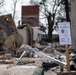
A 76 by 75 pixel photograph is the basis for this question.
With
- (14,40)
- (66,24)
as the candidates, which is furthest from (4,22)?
(66,24)

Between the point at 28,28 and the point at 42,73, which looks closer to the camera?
the point at 42,73

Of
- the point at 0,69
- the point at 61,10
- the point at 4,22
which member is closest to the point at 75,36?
the point at 4,22

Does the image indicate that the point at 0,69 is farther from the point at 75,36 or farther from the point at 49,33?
the point at 49,33

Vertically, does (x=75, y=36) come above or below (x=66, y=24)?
below

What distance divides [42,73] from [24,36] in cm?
1214

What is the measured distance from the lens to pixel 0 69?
34.5 ft

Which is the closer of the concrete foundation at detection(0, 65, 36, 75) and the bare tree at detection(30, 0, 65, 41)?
the concrete foundation at detection(0, 65, 36, 75)

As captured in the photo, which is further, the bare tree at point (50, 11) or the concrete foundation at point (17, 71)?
the bare tree at point (50, 11)

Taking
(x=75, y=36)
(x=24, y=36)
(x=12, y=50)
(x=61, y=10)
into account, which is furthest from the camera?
(x=61, y=10)

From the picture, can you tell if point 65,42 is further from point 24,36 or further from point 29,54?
point 24,36

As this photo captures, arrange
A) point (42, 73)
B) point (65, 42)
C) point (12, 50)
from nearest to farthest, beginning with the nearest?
point (65, 42) < point (42, 73) < point (12, 50)

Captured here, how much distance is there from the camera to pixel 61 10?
47.8 meters

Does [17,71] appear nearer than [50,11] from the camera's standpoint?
Yes

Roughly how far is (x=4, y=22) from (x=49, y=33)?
99.7 feet
